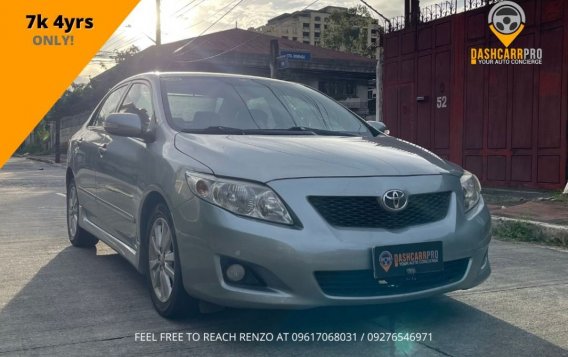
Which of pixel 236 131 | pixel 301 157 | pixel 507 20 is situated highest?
pixel 507 20

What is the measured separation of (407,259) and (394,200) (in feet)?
1.06

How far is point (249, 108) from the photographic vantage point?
4805mm

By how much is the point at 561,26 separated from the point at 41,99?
131 feet

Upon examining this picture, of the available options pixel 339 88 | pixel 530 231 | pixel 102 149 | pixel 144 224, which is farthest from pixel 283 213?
pixel 339 88

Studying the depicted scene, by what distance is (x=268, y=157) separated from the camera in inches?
Answer: 147

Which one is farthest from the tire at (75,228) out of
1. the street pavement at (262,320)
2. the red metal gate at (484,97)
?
the red metal gate at (484,97)

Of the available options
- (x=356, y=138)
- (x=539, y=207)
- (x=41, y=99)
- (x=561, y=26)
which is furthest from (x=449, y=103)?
(x=41, y=99)

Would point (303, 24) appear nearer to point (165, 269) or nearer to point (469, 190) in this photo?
point (469, 190)

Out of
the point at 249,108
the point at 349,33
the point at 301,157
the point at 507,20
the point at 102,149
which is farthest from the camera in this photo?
the point at 349,33

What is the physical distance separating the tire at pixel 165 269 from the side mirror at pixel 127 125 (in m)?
0.63

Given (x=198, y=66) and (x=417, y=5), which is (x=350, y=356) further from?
(x=198, y=66)

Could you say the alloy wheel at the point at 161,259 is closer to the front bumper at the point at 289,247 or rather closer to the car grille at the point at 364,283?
the front bumper at the point at 289,247

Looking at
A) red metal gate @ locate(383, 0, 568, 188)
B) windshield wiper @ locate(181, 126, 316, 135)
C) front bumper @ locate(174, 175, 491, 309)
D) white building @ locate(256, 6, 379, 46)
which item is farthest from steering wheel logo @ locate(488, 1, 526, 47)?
white building @ locate(256, 6, 379, 46)

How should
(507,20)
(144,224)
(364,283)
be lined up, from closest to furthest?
(364,283)
(144,224)
(507,20)
